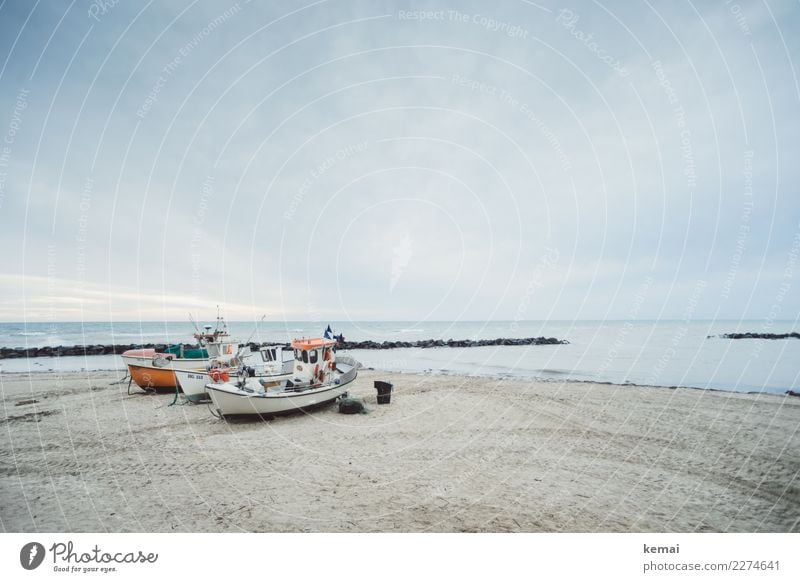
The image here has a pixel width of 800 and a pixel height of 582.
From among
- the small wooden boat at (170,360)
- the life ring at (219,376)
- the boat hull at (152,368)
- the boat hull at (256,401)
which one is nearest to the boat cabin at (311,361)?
the boat hull at (256,401)

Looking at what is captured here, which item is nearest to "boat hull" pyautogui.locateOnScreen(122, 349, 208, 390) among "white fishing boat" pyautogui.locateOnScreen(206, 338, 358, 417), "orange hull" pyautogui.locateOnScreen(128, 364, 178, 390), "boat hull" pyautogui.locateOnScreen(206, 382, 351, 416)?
"orange hull" pyautogui.locateOnScreen(128, 364, 178, 390)

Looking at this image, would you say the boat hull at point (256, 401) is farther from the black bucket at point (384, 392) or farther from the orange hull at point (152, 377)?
the orange hull at point (152, 377)

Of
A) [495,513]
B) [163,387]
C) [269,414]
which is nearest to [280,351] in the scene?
[269,414]

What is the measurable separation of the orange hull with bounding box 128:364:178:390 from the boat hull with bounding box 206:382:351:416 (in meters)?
7.00

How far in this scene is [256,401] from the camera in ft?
35.8

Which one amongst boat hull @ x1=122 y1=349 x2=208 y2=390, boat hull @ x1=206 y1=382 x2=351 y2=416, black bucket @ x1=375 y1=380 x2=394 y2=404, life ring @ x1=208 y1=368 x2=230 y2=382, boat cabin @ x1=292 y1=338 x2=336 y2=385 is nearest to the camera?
boat hull @ x1=206 y1=382 x2=351 y2=416

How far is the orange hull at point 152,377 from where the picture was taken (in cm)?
1602

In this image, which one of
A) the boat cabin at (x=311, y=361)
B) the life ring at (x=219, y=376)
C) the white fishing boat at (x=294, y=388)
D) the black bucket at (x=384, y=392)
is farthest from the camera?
the black bucket at (x=384, y=392)

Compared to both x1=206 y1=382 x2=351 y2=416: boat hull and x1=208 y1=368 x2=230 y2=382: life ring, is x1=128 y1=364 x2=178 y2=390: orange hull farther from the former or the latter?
x1=206 y1=382 x2=351 y2=416: boat hull

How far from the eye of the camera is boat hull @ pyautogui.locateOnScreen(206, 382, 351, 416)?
10.7 metres

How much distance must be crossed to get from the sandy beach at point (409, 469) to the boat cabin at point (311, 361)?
4.52ft

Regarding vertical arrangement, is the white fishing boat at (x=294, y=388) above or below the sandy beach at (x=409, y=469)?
above

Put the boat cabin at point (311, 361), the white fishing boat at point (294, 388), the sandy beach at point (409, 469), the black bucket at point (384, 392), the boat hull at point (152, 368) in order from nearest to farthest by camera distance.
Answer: the sandy beach at point (409, 469) < the white fishing boat at point (294, 388) < the boat cabin at point (311, 361) < the black bucket at point (384, 392) < the boat hull at point (152, 368)

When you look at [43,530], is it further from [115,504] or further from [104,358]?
[104,358]
